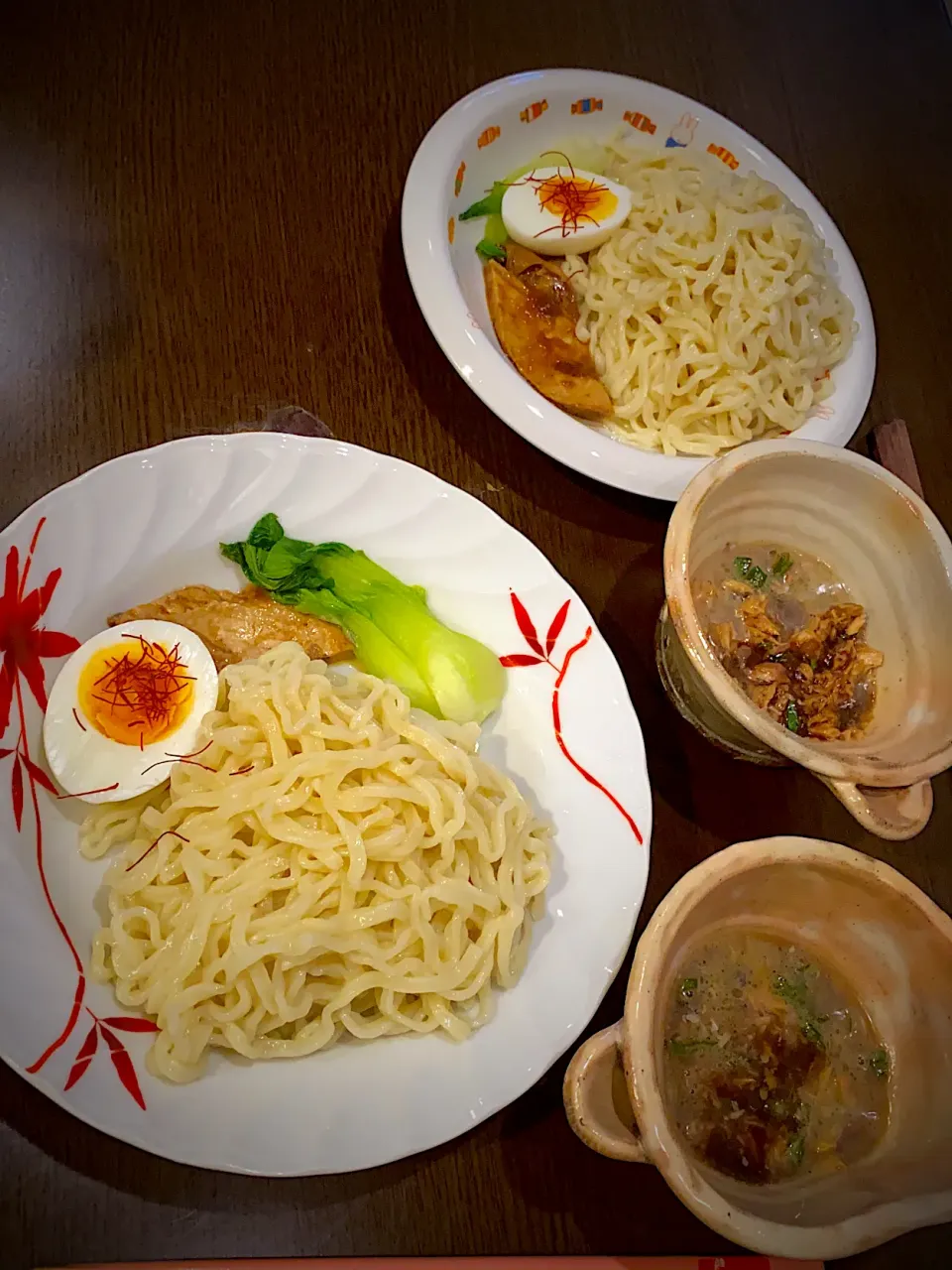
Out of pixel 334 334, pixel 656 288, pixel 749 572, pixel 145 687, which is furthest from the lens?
pixel 656 288

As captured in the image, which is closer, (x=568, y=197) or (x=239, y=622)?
(x=239, y=622)

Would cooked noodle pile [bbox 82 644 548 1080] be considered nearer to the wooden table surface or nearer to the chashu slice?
the wooden table surface

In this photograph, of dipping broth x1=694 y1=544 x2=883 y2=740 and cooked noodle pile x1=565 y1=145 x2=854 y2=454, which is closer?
dipping broth x1=694 y1=544 x2=883 y2=740

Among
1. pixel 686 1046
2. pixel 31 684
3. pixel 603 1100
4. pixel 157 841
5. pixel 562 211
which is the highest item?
pixel 562 211

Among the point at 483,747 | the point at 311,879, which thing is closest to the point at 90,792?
the point at 311,879

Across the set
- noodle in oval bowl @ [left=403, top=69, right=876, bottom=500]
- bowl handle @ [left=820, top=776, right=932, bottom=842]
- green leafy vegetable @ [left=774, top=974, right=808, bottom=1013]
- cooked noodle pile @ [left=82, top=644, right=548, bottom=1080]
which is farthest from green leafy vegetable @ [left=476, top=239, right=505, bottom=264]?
green leafy vegetable @ [left=774, top=974, right=808, bottom=1013]

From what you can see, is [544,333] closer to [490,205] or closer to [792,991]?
[490,205]

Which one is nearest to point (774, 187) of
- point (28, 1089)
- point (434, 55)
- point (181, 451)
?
point (434, 55)
